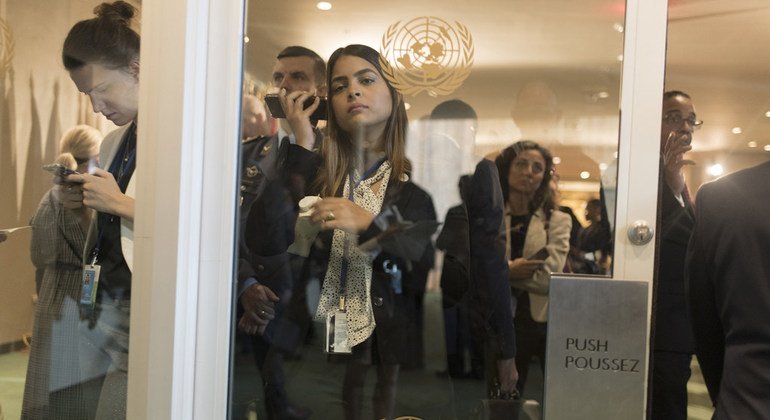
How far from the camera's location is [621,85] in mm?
1763

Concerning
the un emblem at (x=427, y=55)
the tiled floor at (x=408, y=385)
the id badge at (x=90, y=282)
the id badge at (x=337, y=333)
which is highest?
the un emblem at (x=427, y=55)

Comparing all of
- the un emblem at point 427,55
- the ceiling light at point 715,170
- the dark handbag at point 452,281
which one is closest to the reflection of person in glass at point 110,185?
the un emblem at point 427,55

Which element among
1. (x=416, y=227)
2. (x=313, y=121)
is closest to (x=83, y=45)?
(x=313, y=121)

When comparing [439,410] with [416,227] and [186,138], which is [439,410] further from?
[186,138]

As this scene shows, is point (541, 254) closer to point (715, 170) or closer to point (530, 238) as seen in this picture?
point (530, 238)

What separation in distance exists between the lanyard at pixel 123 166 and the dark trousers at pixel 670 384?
1640 mm

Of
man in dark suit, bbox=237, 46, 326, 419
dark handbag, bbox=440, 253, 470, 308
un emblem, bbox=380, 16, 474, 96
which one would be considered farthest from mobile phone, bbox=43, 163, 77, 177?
dark handbag, bbox=440, 253, 470, 308

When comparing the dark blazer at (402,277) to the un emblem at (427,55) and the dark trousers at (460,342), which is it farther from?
the un emblem at (427,55)

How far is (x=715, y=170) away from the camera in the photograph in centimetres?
173

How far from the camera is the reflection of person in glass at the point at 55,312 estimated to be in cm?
221

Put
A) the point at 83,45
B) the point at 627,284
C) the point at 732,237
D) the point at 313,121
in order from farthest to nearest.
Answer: the point at 83,45
the point at 313,121
the point at 627,284
the point at 732,237

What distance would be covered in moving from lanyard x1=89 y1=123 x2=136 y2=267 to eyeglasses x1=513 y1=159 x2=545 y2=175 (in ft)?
3.84

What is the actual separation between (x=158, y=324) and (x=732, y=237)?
1.50 m

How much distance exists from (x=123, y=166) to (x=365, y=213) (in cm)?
79
